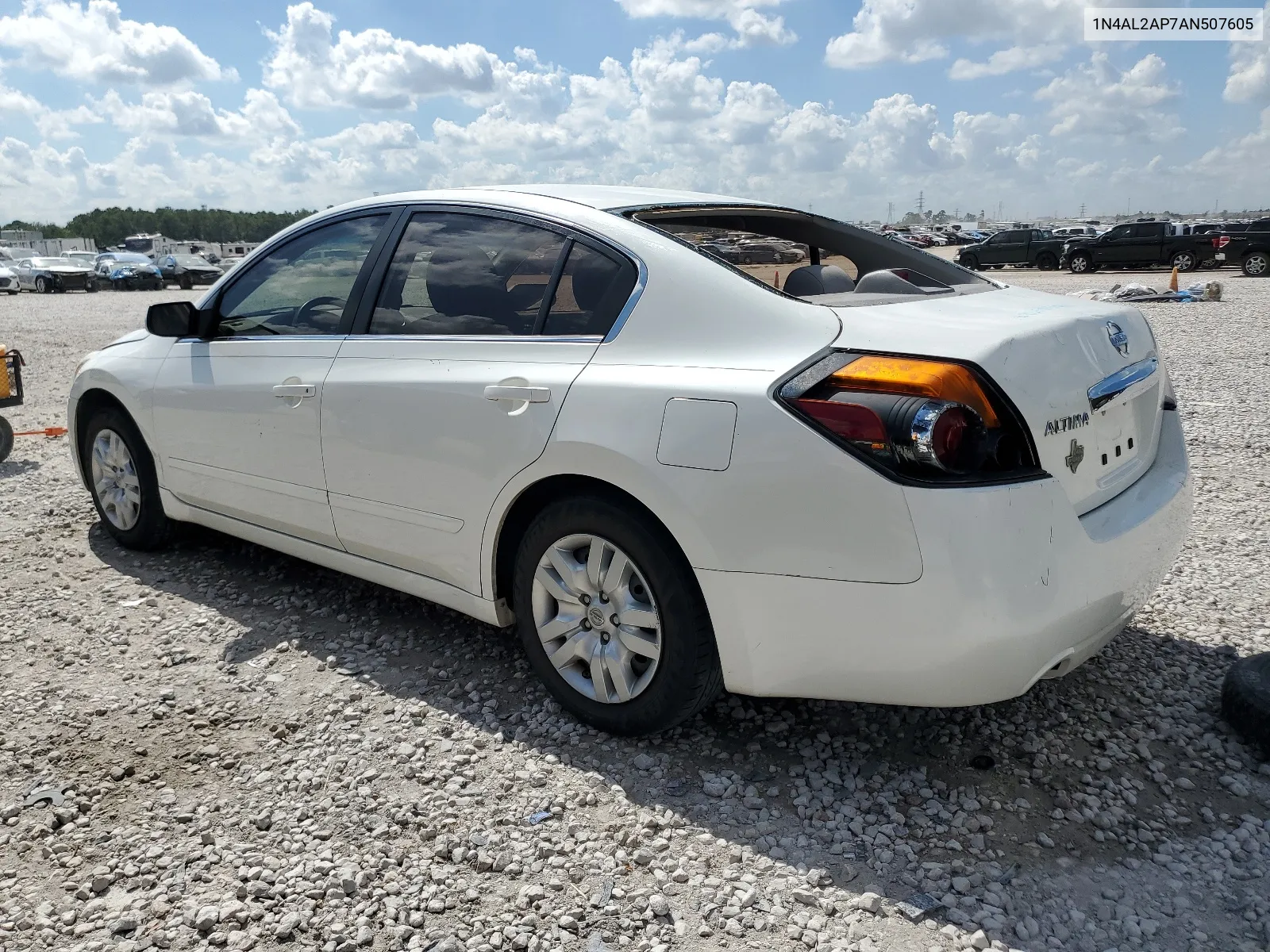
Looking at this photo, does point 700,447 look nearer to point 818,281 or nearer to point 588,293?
point 588,293

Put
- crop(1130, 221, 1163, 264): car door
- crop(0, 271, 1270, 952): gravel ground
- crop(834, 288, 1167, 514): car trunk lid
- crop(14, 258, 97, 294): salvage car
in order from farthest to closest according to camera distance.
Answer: crop(14, 258, 97, 294): salvage car → crop(1130, 221, 1163, 264): car door → crop(834, 288, 1167, 514): car trunk lid → crop(0, 271, 1270, 952): gravel ground

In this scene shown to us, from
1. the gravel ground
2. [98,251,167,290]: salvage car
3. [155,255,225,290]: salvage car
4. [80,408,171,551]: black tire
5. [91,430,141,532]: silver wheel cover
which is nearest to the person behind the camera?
the gravel ground

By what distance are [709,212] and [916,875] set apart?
2315mm

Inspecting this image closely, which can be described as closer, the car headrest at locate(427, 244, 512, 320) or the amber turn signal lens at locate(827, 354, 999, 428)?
the amber turn signal lens at locate(827, 354, 999, 428)

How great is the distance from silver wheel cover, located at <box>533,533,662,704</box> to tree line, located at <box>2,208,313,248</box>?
131 meters

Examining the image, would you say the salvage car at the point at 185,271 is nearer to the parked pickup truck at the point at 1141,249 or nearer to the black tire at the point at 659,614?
the parked pickup truck at the point at 1141,249

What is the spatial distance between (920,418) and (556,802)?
1.47 m

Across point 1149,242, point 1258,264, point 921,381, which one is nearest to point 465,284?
point 921,381

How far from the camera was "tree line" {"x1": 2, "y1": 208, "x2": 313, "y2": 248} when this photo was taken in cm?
12775

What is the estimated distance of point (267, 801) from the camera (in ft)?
9.37

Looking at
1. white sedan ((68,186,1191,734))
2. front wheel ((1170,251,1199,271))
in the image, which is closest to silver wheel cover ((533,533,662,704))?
white sedan ((68,186,1191,734))

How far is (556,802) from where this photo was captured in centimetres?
281

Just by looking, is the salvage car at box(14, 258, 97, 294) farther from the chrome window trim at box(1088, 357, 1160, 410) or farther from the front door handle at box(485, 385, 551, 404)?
the chrome window trim at box(1088, 357, 1160, 410)

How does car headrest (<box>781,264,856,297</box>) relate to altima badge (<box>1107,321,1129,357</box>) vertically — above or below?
above
